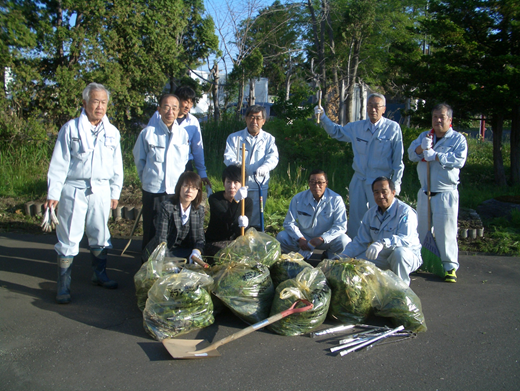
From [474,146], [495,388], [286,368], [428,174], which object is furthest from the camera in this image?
[474,146]

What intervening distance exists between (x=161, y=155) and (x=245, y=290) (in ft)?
→ 6.44

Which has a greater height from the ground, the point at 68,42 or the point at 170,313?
the point at 68,42

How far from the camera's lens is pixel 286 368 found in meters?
3.09

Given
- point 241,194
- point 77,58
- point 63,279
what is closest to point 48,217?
point 63,279

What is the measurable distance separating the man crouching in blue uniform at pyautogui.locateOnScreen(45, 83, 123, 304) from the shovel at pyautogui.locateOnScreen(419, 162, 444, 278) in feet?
11.5

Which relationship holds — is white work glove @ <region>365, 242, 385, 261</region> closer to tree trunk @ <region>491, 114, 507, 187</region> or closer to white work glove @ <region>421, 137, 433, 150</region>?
white work glove @ <region>421, 137, 433, 150</region>

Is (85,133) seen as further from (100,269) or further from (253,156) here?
(253,156)

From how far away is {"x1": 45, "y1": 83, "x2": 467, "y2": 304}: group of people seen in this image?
421 centimetres

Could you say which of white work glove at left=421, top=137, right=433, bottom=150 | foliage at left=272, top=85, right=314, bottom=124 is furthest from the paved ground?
foliage at left=272, top=85, right=314, bottom=124

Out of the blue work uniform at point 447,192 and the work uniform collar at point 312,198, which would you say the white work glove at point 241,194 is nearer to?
the work uniform collar at point 312,198

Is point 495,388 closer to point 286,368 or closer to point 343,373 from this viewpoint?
point 343,373

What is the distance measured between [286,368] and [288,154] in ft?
23.3

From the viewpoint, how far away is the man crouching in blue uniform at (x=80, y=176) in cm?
413

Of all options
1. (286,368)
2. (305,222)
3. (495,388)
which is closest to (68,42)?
(305,222)
